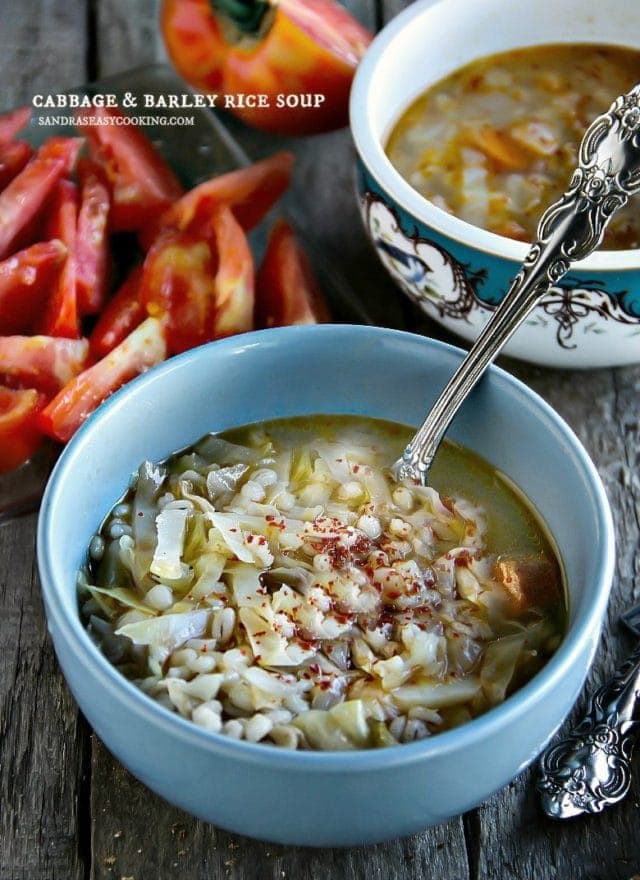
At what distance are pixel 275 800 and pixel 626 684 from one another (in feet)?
1.90

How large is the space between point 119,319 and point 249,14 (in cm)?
81

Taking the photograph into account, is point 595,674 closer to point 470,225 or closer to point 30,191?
point 470,225

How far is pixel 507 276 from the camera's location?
1899 millimetres

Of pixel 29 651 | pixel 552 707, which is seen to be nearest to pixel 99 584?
pixel 29 651

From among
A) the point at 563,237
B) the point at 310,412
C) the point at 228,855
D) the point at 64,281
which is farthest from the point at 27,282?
the point at 228,855

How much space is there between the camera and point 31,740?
1647 mm

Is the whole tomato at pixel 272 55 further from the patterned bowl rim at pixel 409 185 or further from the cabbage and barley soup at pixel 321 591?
the cabbage and barley soup at pixel 321 591

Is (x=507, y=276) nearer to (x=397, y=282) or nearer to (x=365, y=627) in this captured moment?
(x=397, y=282)

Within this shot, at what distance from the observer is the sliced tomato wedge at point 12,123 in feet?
7.55

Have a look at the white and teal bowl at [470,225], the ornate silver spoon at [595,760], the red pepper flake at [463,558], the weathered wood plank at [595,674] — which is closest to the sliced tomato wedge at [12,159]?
the white and teal bowl at [470,225]

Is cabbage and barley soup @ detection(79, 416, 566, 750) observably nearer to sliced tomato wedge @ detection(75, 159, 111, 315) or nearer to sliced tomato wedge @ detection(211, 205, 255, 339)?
sliced tomato wedge @ detection(211, 205, 255, 339)

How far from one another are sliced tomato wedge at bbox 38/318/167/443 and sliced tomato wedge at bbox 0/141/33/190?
1.46 feet

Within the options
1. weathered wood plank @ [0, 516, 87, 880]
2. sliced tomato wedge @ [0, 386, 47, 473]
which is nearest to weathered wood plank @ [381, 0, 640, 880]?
weathered wood plank @ [0, 516, 87, 880]

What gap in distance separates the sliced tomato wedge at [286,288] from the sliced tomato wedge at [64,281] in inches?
13.8
